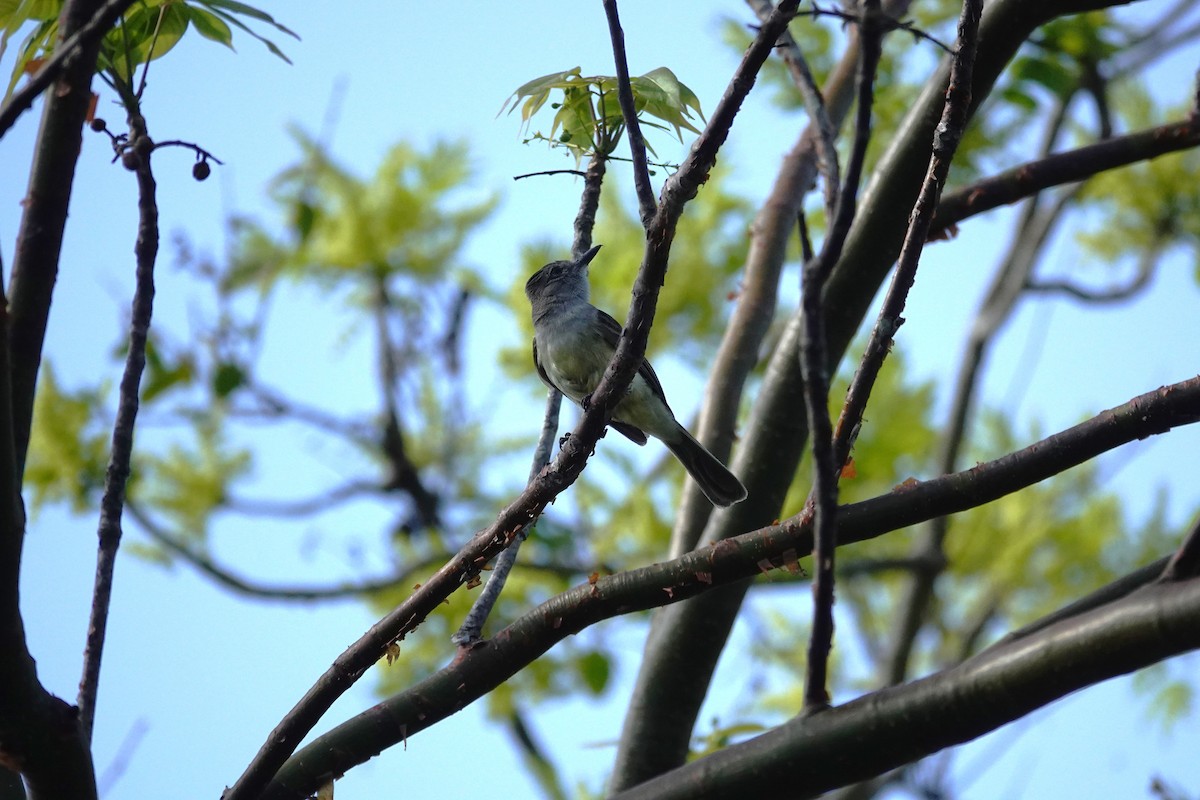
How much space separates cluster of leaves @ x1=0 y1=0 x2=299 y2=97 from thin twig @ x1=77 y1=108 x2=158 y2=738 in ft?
0.62

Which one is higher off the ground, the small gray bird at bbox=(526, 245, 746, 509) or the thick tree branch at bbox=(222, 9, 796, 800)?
the small gray bird at bbox=(526, 245, 746, 509)

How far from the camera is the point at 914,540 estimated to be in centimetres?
801

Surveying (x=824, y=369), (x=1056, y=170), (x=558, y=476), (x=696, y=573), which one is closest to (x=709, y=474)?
(x=1056, y=170)

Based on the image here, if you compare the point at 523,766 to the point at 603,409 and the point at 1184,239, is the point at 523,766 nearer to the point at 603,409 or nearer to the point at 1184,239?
the point at 603,409

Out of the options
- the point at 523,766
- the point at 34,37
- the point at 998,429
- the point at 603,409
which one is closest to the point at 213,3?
the point at 34,37

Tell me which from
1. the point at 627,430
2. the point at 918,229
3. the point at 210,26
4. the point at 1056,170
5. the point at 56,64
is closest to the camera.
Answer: the point at 56,64

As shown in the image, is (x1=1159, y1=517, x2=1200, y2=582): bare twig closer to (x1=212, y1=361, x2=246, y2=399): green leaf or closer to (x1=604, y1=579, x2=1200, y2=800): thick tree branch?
(x1=604, y1=579, x2=1200, y2=800): thick tree branch

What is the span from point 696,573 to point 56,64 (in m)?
1.78

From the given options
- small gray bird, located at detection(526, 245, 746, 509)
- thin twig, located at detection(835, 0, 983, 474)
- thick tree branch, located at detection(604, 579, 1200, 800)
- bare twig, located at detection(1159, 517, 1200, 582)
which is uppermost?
small gray bird, located at detection(526, 245, 746, 509)

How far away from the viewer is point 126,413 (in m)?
3.49

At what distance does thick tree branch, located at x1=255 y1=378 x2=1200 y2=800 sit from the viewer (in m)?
2.59

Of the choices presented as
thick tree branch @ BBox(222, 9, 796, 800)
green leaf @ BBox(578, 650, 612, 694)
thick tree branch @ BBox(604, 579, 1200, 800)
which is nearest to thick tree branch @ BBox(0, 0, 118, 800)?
thick tree branch @ BBox(222, 9, 796, 800)

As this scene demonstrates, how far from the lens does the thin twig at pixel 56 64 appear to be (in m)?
2.17

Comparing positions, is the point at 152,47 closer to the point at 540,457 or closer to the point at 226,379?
the point at 540,457
